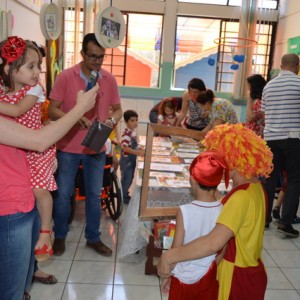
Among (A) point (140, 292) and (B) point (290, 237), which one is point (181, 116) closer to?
(B) point (290, 237)

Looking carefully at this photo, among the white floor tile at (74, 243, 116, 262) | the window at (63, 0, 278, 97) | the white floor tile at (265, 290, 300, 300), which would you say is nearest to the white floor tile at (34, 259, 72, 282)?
the white floor tile at (74, 243, 116, 262)

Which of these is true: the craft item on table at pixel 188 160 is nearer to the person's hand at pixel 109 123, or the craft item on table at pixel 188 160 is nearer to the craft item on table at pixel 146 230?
the craft item on table at pixel 146 230

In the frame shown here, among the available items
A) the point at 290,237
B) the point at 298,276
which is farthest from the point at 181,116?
the point at 298,276

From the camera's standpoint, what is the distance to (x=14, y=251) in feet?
4.51

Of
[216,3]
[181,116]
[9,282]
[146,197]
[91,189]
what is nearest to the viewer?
[9,282]

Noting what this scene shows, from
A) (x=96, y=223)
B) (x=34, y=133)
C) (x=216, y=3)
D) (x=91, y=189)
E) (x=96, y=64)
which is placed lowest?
(x=96, y=223)

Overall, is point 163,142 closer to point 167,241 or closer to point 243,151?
point 167,241

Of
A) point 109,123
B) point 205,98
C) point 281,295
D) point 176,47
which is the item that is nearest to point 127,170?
point 205,98

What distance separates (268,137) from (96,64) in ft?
5.81

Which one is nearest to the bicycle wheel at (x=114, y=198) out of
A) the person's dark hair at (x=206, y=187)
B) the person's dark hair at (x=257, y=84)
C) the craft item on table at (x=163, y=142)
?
the craft item on table at (x=163, y=142)

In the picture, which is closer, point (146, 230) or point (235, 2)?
point (146, 230)

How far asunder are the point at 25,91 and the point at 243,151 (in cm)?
94

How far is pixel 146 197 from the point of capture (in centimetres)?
238

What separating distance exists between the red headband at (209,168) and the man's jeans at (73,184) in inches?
57.6
